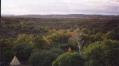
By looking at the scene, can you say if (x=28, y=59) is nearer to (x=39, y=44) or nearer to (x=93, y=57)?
(x=39, y=44)

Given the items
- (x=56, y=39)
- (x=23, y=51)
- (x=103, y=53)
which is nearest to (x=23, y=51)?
(x=23, y=51)

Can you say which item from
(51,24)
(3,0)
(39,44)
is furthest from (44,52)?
(3,0)

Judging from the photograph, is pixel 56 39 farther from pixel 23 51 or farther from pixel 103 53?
pixel 103 53

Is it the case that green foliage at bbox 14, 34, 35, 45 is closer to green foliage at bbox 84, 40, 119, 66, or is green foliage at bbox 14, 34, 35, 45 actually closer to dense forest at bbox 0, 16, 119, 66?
dense forest at bbox 0, 16, 119, 66

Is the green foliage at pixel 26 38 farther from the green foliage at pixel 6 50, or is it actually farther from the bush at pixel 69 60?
the bush at pixel 69 60

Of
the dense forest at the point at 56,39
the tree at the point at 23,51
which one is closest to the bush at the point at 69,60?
the dense forest at the point at 56,39

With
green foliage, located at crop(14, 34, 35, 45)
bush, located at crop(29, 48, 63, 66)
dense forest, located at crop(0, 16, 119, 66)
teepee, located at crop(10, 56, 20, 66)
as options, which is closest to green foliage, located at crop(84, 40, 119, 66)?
dense forest, located at crop(0, 16, 119, 66)
